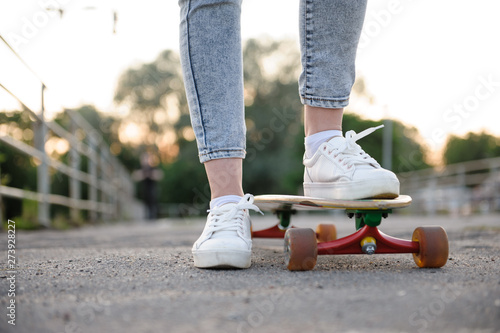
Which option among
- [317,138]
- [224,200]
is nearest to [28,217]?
[224,200]

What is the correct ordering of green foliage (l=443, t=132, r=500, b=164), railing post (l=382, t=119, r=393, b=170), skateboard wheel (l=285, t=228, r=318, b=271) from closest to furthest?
skateboard wheel (l=285, t=228, r=318, b=271) → railing post (l=382, t=119, r=393, b=170) → green foliage (l=443, t=132, r=500, b=164)

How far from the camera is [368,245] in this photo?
3.62 ft

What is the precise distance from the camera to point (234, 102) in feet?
3.83

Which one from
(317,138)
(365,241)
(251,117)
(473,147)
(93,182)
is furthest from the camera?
(473,147)

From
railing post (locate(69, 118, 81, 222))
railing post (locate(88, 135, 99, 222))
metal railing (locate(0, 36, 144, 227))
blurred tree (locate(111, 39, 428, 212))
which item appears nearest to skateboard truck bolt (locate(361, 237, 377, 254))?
metal railing (locate(0, 36, 144, 227))

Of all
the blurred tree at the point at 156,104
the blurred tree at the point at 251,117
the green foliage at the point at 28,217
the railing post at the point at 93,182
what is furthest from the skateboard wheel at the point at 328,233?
the blurred tree at the point at 156,104

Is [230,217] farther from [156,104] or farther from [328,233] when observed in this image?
[156,104]

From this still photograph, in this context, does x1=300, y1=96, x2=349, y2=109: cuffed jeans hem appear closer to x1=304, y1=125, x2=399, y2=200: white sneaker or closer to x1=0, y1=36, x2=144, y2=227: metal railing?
x1=304, y1=125, x2=399, y2=200: white sneaker

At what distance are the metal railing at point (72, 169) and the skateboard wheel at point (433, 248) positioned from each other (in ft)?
7.46

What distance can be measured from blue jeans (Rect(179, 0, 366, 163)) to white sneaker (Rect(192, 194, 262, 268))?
14cm

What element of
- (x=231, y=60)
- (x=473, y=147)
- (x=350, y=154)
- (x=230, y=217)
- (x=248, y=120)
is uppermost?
(x=248, y=120)

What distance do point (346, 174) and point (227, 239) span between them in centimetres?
32

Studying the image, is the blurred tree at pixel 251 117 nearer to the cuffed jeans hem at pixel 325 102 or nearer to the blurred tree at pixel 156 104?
the blurred tree at pixel 156 104

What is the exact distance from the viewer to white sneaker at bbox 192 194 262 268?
106 cm
